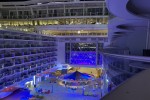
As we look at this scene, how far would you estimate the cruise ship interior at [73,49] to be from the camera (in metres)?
8.12

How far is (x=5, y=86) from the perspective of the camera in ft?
69.6

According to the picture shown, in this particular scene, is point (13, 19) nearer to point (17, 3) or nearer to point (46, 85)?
point (17, 3)

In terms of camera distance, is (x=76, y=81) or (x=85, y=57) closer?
(x=76, y=81)

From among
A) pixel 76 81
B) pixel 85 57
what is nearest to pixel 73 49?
pixel 85 57

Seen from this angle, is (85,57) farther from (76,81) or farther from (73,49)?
(76,81)

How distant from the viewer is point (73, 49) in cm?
3653

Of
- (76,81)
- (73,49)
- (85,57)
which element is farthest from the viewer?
(73,49)

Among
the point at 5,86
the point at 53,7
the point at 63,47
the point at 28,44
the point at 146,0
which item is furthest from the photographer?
the point at 53,7

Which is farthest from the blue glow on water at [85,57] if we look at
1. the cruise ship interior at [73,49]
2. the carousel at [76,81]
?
the carousel at [76,81]

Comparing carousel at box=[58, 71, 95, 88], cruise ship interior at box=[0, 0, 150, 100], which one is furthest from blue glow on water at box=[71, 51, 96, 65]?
carousel at box=[58, 71, 95, 88]

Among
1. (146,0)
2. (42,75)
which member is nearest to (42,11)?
(42,75)

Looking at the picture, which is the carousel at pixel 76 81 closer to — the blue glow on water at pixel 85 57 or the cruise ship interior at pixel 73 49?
the cruise ship interior at pixel 73 49

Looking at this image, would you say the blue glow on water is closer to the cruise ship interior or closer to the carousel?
the cruise ship interior

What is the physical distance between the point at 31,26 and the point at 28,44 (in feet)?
57.4
